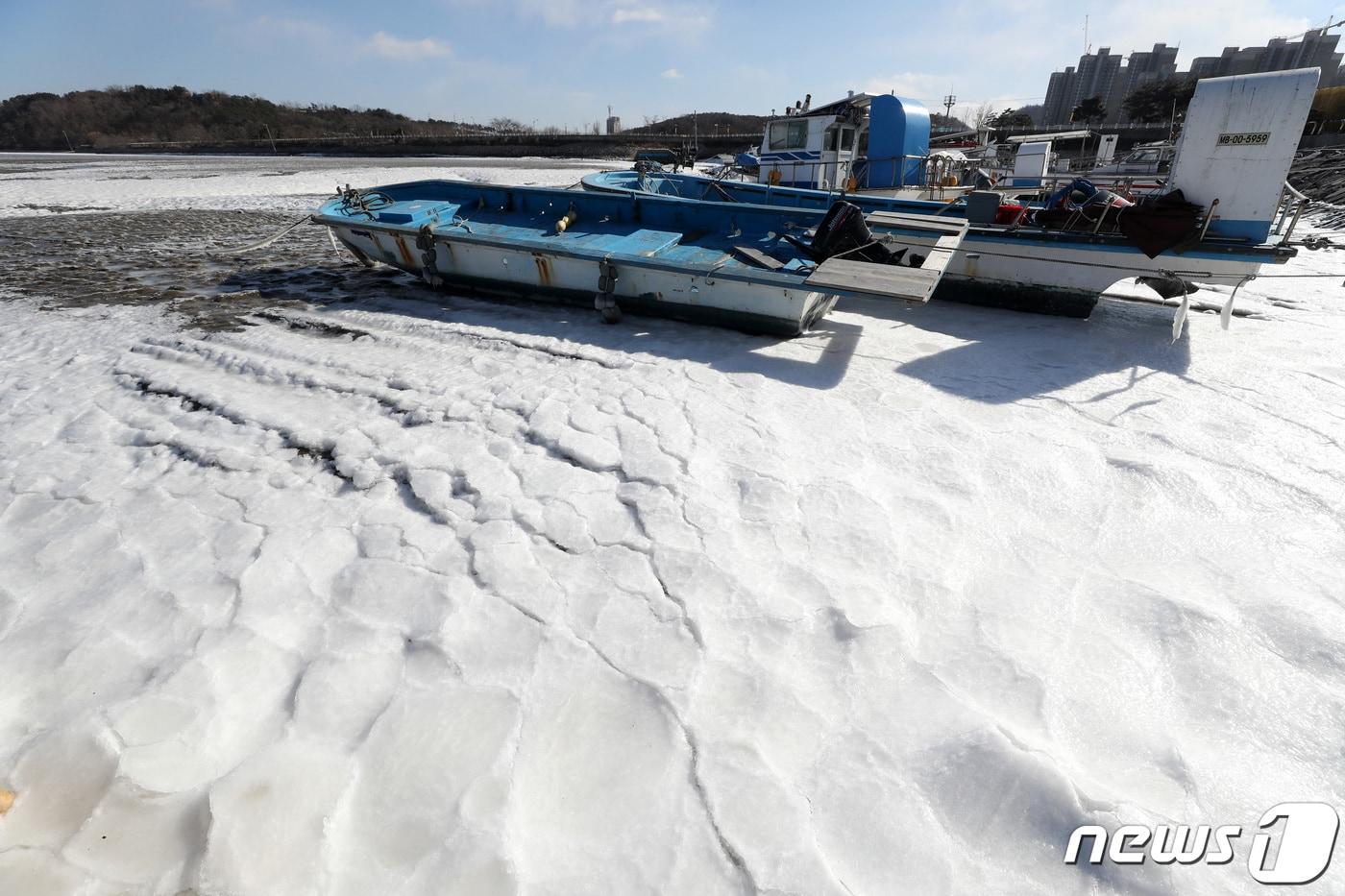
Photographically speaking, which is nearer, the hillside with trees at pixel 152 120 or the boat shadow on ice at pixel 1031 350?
the boat shadow on ice at pixel 1031 350

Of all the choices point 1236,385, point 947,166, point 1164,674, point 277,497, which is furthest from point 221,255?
point 947,166

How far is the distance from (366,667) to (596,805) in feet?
3.56

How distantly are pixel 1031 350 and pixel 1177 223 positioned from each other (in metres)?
1.76

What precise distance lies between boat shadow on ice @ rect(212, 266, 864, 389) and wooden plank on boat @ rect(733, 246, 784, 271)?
30.0 inches

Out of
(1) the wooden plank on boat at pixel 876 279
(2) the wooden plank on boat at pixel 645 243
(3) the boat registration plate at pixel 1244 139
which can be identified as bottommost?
(1) the wooden plank on boat at pixel 876 279

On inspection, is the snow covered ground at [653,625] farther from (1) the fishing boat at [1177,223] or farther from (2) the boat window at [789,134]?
(2) the boat window at [789,134]

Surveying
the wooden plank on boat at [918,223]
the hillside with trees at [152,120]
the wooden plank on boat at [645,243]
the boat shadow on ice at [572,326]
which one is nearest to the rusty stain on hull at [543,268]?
the boat shadow on ice at [572,326]

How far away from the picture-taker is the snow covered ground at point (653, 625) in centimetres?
182

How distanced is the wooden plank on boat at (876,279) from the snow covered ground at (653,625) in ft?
2.32

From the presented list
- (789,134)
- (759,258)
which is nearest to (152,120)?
(789,134)

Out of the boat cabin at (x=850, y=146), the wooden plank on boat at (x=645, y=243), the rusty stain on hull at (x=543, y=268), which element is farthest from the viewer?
the boat cabin at (x=850, y=146)

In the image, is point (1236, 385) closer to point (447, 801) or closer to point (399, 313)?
point (447, 801)

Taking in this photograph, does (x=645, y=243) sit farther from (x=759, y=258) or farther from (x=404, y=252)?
(x=404, y=252)

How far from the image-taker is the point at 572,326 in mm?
6070
